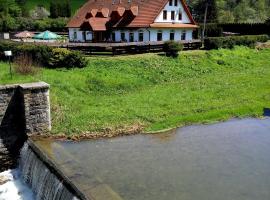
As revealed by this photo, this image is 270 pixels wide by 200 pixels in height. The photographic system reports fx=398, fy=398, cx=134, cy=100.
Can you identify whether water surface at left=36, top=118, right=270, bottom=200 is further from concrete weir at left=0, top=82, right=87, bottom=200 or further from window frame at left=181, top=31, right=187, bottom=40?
window frame at left=181, top=31, right=187, bottom=40

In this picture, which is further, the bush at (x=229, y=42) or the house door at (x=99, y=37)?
the house door at (x=99, y=37)

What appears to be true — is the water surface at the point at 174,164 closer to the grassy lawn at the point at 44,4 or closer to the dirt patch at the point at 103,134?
the dirt patch at the point at 103,134

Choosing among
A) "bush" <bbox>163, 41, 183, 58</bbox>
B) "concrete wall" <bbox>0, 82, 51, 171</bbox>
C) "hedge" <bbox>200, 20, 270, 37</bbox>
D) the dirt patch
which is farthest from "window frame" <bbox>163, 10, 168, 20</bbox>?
"concrete wall" <bbox>0, 82, 51, 171</bbox>

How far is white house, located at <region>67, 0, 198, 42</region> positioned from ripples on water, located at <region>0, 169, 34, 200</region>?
28.0m

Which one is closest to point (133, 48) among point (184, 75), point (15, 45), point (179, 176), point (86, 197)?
point (184, 75)

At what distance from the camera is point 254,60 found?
129ft

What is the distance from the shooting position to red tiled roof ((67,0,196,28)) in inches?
1698

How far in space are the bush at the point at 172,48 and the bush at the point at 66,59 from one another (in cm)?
912

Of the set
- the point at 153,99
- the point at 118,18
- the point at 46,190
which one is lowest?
the point at 46,190

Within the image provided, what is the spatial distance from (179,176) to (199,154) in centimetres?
264

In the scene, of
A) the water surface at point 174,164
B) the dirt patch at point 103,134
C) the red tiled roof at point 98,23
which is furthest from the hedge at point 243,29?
the dirt patch at point 103,134

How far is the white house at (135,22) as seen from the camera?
142ft

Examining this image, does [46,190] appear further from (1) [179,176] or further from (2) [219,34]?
(2) [219,34]

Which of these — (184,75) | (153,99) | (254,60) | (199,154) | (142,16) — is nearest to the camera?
(199,154)
